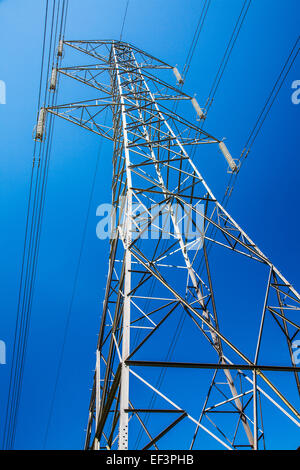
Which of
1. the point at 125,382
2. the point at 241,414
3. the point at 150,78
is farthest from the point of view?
the point at 150,78

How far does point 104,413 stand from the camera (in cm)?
504

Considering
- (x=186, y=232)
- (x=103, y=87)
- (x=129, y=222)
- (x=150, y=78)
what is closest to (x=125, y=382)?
(x=129, y=222)

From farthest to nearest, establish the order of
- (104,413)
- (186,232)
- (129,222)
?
(186,232) < (129,222) < (104,413)

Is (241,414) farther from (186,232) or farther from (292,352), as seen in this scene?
(186,232)
